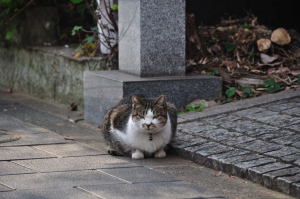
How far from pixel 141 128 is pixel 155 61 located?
1.61 metres

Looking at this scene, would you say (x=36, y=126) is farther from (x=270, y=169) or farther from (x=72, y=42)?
(x=270, y=169)

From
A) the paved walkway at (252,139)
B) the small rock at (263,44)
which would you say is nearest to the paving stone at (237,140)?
the paved walkway at (252,139)

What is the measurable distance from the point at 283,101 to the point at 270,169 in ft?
6.30

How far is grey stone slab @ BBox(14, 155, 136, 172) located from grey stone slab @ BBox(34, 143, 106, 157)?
0.16 metres

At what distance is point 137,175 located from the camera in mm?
5410

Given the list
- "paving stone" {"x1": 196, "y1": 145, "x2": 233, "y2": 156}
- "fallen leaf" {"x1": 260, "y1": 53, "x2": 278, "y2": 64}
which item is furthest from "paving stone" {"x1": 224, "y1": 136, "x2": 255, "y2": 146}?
"fallen leaf" {"x1": 260, "y1": 53, "x2": 278, "y2": 64}

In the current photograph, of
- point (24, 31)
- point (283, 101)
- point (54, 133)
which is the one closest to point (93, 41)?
point (24, 31)

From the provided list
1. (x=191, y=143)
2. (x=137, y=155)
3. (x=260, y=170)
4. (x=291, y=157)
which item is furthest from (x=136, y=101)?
(x=291, y=157)

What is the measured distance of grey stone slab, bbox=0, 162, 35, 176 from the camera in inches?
214

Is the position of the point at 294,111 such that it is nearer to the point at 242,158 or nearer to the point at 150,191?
the point at 242,158

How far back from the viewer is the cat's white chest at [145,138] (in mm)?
5898

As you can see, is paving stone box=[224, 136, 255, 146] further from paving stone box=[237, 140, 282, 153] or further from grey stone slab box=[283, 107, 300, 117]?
grey stone slab box=[283, 107, 300, 117]

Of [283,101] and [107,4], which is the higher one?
[107,4]

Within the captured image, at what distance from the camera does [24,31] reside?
950 centimetres
